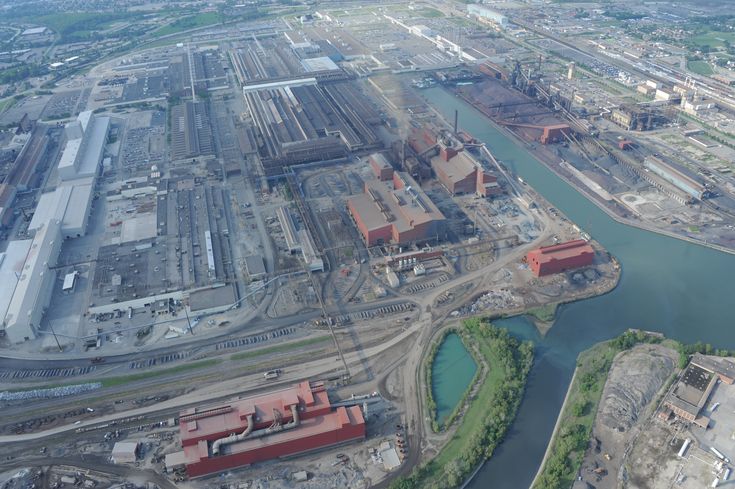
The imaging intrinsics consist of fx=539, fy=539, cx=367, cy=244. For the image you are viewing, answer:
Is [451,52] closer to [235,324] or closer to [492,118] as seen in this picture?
[492,118]

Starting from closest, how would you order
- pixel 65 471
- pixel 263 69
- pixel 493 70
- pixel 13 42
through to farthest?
pixel 65 471, pixel 493 70, pixel 263 69, pixel 13 42

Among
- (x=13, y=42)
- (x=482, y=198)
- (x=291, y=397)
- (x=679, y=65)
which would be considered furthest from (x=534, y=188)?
(x=13, y=42)

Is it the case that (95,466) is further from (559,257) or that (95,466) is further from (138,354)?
(559,257)

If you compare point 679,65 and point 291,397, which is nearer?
point 291,397

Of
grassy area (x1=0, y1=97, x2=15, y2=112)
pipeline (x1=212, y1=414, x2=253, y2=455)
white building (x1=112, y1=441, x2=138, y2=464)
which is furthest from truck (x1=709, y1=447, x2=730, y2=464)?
grassy area (x1=0, y1=97, x2=15, y2=112)

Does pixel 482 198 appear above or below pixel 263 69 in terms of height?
below

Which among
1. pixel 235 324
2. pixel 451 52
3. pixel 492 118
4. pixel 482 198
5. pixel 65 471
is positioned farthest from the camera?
pixel 451 52

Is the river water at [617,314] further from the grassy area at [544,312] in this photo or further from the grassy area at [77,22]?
the grassy area at [77,22]
